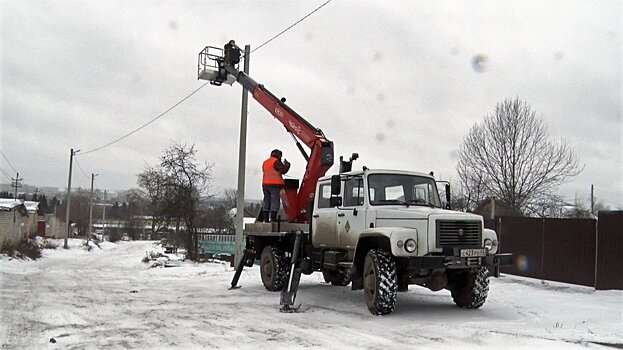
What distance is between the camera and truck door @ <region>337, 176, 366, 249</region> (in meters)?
10.2

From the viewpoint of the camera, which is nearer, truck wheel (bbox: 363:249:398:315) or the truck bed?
truck wheel (bbox: 363:249:398:315)

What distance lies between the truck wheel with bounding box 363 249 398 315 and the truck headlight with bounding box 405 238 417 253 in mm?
429

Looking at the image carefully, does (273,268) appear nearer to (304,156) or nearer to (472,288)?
(304,156)

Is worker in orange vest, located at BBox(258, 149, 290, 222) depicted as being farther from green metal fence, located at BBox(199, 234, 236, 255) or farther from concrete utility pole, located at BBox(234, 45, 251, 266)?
green metal fence, located at BBox(199, 234, 236, 255)

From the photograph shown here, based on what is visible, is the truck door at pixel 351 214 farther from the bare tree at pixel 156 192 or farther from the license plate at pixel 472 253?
the bare tree at pixel 156 192

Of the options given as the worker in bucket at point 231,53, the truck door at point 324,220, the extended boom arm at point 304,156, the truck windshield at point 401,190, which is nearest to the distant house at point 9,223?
the worker in bucket at point 231,53

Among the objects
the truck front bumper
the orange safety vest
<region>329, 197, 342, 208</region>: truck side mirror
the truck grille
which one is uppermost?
the orange safety vest

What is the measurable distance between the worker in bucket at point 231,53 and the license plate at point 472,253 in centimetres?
1016

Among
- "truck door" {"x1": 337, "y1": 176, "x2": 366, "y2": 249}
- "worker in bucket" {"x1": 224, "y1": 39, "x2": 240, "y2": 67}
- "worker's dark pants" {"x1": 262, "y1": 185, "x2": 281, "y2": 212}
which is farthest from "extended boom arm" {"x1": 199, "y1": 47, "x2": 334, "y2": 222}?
"worker in bucket" {"x1": 224, "y1": 39, "x2": 240, "y2": 67}

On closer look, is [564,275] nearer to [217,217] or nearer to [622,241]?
[622,241]

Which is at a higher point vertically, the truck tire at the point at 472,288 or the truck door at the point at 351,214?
the truck door at the point at 351,214

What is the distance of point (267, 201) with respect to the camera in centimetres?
1335

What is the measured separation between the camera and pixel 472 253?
9141 millimetres

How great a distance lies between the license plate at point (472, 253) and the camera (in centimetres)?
905
